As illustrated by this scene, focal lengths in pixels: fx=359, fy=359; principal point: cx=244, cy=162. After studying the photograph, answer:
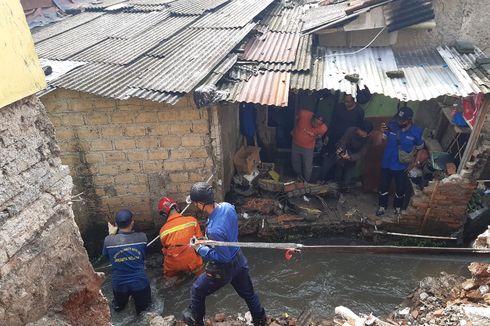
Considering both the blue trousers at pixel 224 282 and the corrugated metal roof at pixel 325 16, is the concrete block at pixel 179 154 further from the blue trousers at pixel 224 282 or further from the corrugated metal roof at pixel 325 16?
the corrugated metal roof at pixel 325 16

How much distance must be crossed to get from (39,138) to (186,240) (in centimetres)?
298

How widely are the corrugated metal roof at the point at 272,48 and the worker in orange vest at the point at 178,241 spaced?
3142 millimetres

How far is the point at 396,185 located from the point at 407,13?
3068mm

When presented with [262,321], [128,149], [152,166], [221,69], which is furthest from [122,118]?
[262,321]

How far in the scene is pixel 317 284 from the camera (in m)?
5.63

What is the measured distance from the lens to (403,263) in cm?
600

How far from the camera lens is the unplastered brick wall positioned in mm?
5559

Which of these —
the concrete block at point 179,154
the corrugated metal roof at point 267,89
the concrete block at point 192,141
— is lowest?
the concrete block at point 179,154

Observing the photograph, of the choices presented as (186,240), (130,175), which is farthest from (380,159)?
(130,175)

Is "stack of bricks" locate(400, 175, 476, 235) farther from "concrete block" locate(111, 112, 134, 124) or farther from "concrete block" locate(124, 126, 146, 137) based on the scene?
"concrete block" locate(111, 112, 134, 124)

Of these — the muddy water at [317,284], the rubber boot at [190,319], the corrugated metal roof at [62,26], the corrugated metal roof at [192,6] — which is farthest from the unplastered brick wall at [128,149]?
the corrugated metal roof at [192,6]

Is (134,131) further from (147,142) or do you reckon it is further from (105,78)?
(105,78)

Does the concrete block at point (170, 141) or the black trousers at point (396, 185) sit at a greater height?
the concrete block at point (170, 141)

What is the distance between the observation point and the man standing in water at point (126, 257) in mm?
4559
